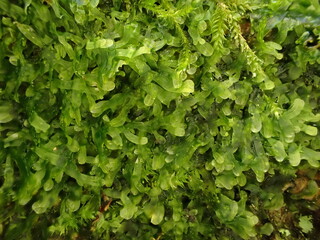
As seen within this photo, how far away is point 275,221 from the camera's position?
2.19 meters

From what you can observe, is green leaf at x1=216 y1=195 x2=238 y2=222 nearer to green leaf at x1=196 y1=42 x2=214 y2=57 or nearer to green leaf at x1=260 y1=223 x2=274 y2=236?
green leaf at x1=260 y1=223 x2=274 y2=236

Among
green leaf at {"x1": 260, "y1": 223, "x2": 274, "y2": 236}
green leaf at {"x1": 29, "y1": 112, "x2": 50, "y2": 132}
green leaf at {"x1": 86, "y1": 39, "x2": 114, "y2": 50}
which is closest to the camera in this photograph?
green leaf at {"x1": 86, "y1": 39, "x2": 114, "y2": 50}

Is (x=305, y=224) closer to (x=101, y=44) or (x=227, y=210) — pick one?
(x=227, y=210)

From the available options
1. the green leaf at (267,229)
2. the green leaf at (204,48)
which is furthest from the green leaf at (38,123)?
the green leaf at (267,229)

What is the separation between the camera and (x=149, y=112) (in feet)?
5.45

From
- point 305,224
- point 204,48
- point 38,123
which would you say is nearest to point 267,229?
point 305,224

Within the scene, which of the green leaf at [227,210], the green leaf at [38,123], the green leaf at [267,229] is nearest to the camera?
the green leaf at [38,123]

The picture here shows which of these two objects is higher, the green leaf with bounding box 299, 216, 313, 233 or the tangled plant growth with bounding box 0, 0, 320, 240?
the tangled plant growth with bounding box 0, 0, 320, 240

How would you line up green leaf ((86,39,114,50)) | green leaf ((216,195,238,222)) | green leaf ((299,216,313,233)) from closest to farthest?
1. green leaf ((86,39,114,50))
2. green leaf ((216,195,238,222))
3. green leaf ((299,216,313,233))

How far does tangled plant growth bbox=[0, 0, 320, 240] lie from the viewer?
1.51 meters

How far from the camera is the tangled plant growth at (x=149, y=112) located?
1512 mm

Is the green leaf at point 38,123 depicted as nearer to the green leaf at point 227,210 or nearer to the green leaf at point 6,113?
the green leaf at point 6,113

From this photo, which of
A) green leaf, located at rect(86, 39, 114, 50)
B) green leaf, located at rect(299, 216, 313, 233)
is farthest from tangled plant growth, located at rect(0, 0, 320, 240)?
green leaf, located at rect(299, 216, 313, 233)

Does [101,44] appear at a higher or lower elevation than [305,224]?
higher
